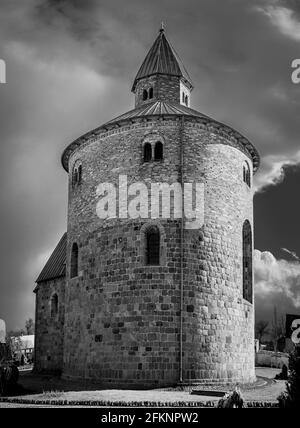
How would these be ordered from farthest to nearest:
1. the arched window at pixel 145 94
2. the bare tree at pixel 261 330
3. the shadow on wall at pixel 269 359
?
the bare tree at pixel 261 330
the shadow on wall at pixel 269 359
the arched window at pixel 145 94

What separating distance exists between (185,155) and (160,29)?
504 inches

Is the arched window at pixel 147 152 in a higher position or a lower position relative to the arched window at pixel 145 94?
lower

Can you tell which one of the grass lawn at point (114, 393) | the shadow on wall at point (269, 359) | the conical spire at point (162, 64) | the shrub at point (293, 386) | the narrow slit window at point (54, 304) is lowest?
the shadow on wall at point (269, 359)

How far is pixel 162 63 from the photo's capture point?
30766 mm

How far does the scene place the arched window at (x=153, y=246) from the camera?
2227 cm

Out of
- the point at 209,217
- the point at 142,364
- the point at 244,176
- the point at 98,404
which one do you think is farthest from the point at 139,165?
the point at 98,404

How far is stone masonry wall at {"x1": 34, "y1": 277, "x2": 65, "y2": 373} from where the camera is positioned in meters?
28.9

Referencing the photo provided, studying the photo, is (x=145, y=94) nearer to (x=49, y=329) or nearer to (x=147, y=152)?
(x=147, y=152)

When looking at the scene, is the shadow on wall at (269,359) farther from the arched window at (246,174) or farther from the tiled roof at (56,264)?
the tiled roof at (56,264)

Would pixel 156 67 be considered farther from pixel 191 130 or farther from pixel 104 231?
pixel 104 231

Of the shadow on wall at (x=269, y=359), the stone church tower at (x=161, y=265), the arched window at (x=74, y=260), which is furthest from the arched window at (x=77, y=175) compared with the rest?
the shadow on wall at (x=269, y=359)

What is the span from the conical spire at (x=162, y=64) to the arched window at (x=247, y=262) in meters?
9.43

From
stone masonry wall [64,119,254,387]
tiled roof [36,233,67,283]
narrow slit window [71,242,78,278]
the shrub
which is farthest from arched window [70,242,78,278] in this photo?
the shrub

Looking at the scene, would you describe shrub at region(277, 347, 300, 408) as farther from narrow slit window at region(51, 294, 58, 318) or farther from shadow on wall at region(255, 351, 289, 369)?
shadow on wall at region(255, 351, 289, 369)
